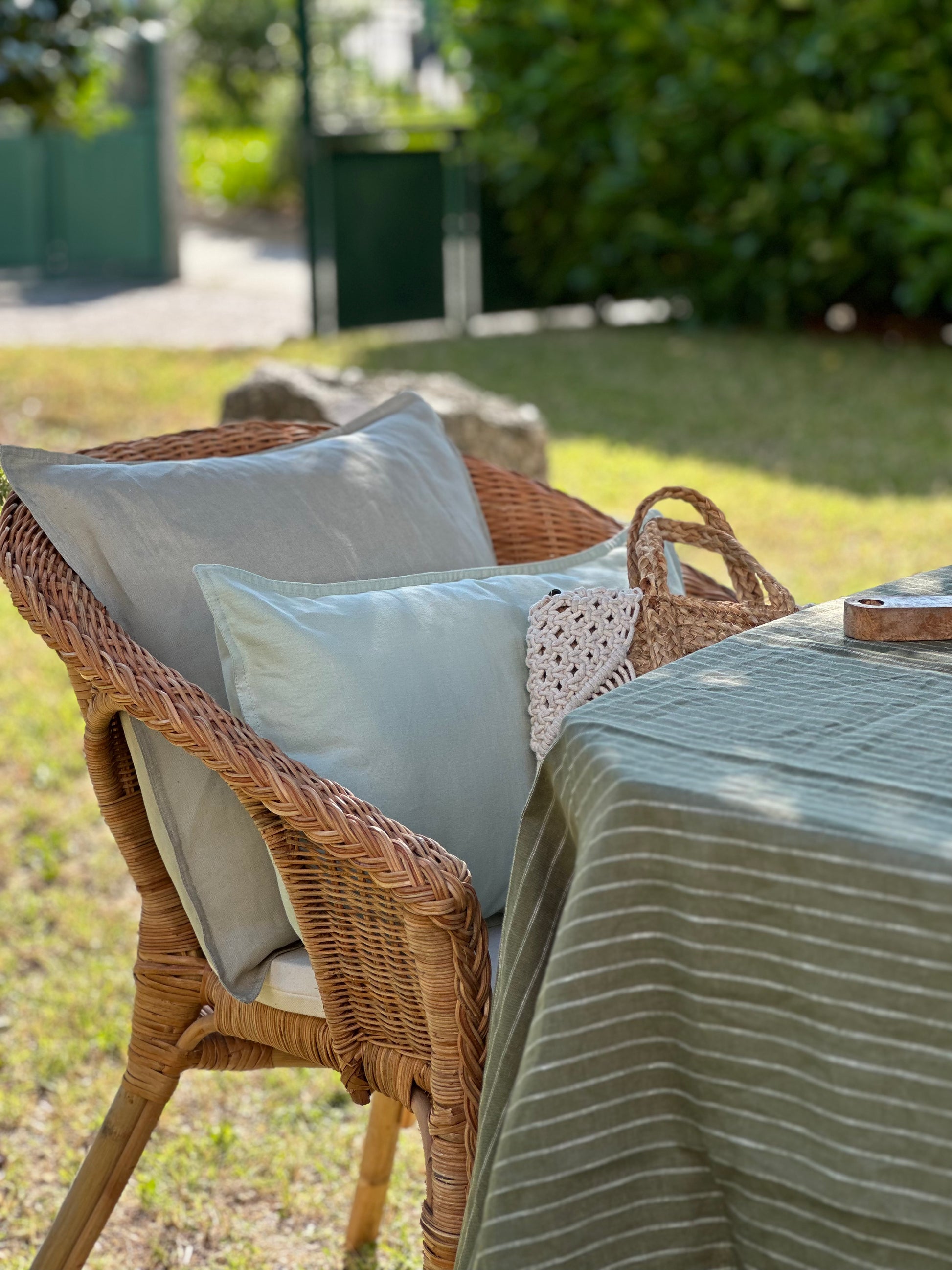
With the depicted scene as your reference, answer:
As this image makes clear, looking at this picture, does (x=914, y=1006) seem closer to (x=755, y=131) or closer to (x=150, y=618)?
(x=150, y=618)

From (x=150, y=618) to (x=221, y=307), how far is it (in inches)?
377

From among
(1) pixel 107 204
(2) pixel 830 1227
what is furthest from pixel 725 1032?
(1) pixel 107 204

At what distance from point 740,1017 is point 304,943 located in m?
0.58

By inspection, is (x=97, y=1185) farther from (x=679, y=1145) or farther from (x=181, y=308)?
(x=181, y=308)

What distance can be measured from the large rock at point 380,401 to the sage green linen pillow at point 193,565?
2436 millimetres

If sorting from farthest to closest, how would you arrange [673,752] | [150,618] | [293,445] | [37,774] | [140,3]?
[140,3] → [37,774] → [293,445] → [150,618] → [673,752]

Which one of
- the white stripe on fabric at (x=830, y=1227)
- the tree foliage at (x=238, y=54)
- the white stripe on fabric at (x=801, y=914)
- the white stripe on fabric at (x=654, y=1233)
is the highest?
the tree foliage at (x=238, y=54)

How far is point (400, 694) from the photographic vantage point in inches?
55.5

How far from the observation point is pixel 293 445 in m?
1.72

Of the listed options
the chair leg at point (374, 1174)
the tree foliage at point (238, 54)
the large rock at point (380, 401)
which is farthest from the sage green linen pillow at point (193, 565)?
the tree foliage at point (238, 54)

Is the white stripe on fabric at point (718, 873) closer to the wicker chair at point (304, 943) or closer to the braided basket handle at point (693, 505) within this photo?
the wicker chair at point (304, 943)

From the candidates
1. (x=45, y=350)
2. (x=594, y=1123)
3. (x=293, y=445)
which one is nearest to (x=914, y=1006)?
(x=594, y=1123)

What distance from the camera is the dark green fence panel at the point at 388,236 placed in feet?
28.9

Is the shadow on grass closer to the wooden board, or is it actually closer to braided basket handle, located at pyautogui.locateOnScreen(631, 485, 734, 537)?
braided basket handle, located at pyautogui.locateOnScreen(631, 485, 734, 537)
